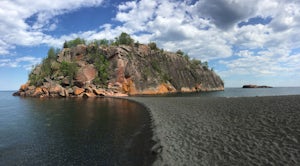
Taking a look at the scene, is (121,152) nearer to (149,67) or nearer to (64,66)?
(64,66)

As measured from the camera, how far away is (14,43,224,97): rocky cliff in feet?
299

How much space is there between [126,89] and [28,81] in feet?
177

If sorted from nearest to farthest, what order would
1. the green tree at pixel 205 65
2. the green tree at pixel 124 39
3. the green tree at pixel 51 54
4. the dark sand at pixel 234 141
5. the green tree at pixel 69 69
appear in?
the dark sand at pixel 234 141 → the green tree at pixel 69 69 → the green tree at pixel 51 54 → the green tree at pixel 124 39 → the green tree at pixel 205 65

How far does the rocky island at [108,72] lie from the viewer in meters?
91.9

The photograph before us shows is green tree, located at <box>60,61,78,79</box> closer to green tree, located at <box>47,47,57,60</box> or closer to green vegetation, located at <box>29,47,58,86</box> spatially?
green vegetation, located at <box>29,47,58,86</box>

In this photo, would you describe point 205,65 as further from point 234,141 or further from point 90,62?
point 234,141

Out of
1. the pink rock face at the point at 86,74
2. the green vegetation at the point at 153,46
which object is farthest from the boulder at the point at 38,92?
the green vegetation at the point at 153,46

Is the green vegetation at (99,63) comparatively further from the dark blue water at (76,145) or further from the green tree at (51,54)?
the dark blue water at (76,145)

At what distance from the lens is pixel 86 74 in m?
98.8

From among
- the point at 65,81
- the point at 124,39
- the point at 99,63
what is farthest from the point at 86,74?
the point at 124,39

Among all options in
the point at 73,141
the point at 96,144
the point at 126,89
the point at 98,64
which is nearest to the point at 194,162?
the point at 96,144

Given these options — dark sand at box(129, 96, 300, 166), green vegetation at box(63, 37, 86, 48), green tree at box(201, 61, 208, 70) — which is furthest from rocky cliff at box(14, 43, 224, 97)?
dark sand at box(129, 96, 300, 166)

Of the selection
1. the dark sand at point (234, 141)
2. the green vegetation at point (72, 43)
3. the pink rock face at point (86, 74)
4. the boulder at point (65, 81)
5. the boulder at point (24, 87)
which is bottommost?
the dark sand at point (234, 141)

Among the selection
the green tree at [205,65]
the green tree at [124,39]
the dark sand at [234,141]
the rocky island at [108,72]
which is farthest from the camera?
the green tree at [205,65]
